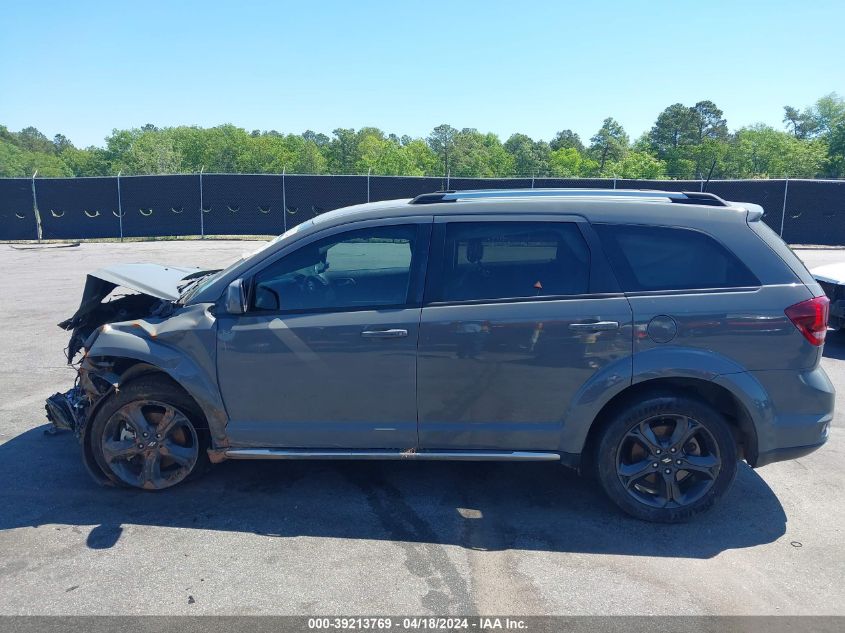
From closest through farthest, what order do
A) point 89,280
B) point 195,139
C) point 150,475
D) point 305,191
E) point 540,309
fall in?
point 540,309
point 150,475
point 89,280
point 305,191
point 195,139

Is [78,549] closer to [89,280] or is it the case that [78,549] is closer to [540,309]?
[89,280]

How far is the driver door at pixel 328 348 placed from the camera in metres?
3.98

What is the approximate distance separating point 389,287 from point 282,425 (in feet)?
3.56

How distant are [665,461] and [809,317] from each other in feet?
3.84

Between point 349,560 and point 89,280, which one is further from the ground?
point 89,280

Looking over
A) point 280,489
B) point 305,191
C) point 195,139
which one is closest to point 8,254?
point 305,191

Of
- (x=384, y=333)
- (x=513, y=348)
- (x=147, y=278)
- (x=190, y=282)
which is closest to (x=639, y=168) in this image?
(x=190, y=282)

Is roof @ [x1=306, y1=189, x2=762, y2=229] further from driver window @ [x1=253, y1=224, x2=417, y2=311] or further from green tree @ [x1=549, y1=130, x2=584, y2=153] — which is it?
green tree @ [x1=549, y1=130, x2=584, y2=153]

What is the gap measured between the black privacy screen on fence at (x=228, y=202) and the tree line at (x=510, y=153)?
2172 cm

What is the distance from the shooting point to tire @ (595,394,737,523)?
13.0 feet

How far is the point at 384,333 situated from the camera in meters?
3.95

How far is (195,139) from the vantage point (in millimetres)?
76125

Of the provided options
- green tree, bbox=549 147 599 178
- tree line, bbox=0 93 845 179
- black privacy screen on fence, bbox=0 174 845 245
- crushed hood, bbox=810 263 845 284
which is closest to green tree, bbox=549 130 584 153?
tree line, bbox=0 93 845 179

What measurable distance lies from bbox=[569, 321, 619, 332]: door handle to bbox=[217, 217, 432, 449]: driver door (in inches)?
37.2
